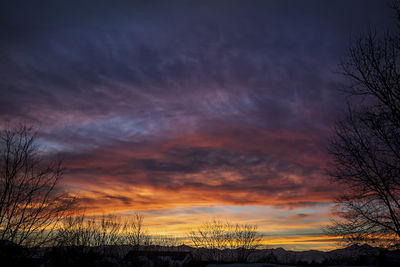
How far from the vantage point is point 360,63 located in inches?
619

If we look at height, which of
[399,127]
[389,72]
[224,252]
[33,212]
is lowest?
[224,252]

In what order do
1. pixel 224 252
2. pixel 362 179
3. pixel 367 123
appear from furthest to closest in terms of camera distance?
pixel 224 252 → pixel 362 179 → pixel 367 123

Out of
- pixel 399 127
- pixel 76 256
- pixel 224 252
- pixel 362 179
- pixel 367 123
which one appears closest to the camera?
pixel 76 256

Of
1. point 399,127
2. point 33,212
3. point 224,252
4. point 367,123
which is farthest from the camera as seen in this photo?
point 224,252

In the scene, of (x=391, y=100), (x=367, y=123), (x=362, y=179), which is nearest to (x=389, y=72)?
(x=391, y=100)

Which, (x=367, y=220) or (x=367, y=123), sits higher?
(x=367, y=123)

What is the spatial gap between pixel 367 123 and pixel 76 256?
14154mm

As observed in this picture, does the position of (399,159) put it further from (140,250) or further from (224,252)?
(140,250)

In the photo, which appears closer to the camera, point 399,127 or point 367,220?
point 399,127

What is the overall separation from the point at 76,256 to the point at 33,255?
1.59 meters

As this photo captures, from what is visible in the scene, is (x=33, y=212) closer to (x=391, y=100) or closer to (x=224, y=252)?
(x=224, y=252)

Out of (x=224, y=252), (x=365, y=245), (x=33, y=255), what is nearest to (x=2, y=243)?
(x=33, y=255)

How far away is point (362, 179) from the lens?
16.6 m

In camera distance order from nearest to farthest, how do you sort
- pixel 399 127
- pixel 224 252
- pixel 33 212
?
pixel 33 212, pixel 399 127, pixel 224 252
